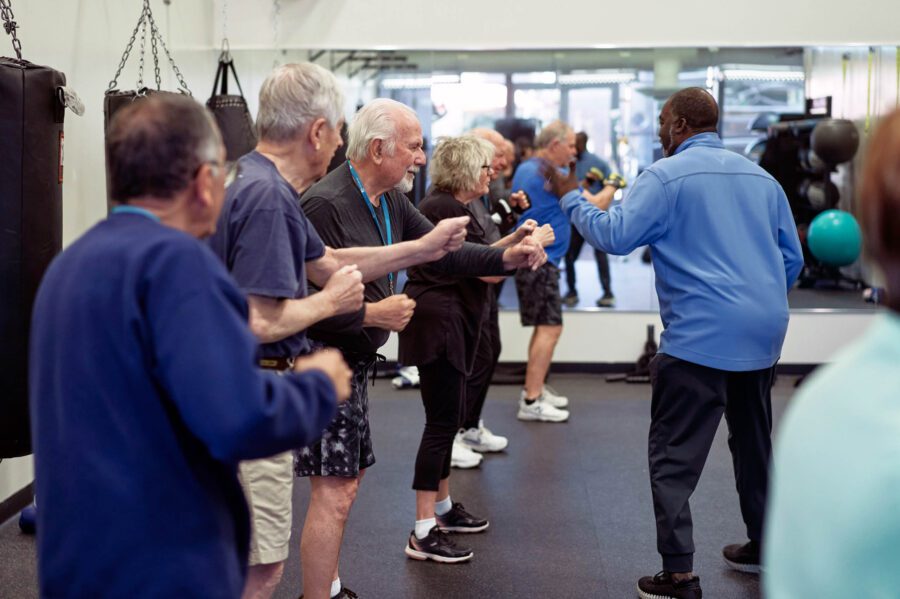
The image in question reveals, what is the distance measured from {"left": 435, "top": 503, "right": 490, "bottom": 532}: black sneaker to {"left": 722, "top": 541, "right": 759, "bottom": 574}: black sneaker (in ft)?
3.18

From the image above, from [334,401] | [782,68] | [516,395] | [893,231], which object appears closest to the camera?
[893,231]

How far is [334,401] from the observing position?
166 centimetres

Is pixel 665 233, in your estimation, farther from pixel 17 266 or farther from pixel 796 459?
pixel 796 459

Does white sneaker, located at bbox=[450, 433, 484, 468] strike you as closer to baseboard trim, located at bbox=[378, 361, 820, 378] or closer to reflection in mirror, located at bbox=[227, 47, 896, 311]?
baseboard trim, located at bbox=[378, 361, 820, 378]

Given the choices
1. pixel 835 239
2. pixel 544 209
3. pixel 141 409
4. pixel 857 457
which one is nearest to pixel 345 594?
pixel 141 409

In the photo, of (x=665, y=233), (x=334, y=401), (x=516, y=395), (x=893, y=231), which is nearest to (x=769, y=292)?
(x=665, y=233)

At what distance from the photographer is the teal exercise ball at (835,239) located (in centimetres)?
733

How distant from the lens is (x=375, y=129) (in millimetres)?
3109

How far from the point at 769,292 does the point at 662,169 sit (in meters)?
0.51

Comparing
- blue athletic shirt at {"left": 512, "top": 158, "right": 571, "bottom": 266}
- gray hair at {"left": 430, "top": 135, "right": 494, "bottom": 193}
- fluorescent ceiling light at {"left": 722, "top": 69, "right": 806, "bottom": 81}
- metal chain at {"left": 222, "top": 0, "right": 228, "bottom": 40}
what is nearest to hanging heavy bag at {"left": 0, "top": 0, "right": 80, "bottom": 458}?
gray hair at {"left": 430, "top": 135, "right": 494, "bottom": 193}

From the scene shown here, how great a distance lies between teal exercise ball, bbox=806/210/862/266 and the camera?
24.0ft

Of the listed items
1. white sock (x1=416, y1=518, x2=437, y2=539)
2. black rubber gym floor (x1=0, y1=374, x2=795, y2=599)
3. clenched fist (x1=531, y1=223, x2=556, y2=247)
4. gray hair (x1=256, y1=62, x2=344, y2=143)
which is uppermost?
gray hair (x1=256, y1=62, x2=344, y2=143)

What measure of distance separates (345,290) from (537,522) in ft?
7.48

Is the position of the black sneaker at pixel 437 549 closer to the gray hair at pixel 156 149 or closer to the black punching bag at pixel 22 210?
the black punching bag at pixel 22 210
